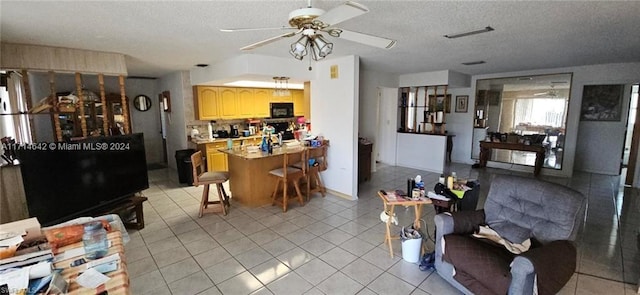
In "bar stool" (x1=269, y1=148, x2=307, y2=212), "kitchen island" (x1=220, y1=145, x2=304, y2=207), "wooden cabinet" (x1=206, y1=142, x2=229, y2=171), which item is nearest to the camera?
"bar stool" (x1=269, y1=148, x2=307, y2=212)

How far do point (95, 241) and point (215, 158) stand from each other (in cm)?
447

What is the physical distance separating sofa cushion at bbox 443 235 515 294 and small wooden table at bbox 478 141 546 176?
494cm

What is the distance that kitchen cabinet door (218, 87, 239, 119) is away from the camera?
20.3 ft

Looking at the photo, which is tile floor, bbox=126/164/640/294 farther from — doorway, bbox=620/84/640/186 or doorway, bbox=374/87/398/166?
doorway, bbox=374/87/398/166

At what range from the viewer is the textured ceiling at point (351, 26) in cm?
218

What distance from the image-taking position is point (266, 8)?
2.18 meters

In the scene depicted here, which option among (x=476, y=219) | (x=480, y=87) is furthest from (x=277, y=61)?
(x=480, y=87)

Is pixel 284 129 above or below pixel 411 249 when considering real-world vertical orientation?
above

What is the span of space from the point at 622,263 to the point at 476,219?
5.47ft

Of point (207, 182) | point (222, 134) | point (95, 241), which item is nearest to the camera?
point (95, 241)

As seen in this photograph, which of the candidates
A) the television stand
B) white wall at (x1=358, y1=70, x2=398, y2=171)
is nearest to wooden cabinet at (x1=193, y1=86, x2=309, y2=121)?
white wall at (x1=358, y1=70, x2=398, y2=171)

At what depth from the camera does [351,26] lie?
268cm

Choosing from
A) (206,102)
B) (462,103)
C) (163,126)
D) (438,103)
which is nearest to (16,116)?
(206,102)

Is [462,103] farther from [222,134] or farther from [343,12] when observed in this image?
[343,12]
